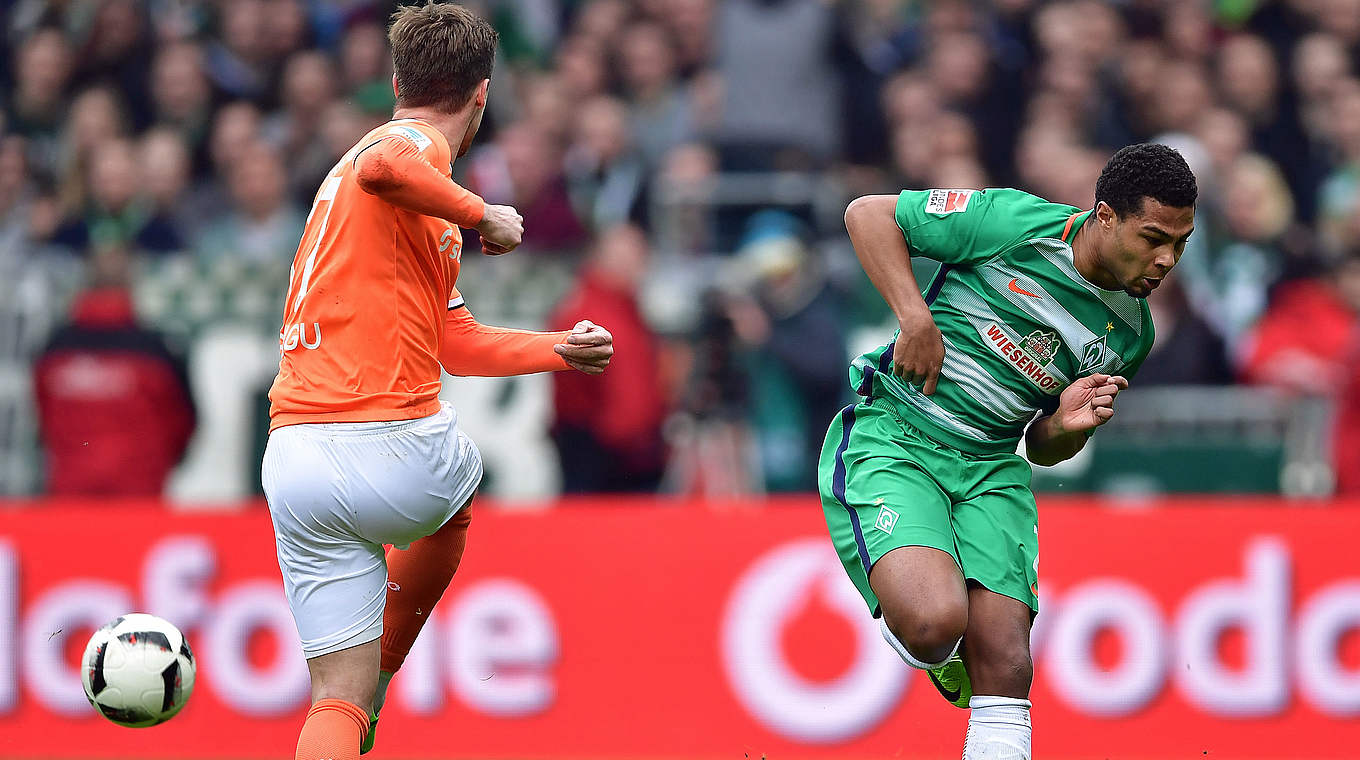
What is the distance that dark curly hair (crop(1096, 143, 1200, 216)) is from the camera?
4.89 meters

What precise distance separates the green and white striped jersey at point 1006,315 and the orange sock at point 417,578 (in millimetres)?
1558

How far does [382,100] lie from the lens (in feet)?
37.7

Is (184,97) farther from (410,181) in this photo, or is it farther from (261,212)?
(410,181)

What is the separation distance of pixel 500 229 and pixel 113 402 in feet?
20.6

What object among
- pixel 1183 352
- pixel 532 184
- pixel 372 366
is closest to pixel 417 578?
pixel 372 366

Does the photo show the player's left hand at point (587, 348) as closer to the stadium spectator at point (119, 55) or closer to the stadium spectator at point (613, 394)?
the stadium spectator at point (613, 394)

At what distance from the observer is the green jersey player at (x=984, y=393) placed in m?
4.99

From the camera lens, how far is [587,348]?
197 inches

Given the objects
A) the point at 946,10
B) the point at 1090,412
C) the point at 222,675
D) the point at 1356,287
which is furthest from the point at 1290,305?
the point at 222,675

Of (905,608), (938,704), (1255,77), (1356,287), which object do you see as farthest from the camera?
(1255,77)

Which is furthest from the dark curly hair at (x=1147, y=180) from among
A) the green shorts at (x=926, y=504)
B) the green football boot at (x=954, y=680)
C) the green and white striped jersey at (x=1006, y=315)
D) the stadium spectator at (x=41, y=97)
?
the stadium spectator at (x=41, y=97)

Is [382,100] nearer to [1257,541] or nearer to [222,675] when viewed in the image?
[222,675]

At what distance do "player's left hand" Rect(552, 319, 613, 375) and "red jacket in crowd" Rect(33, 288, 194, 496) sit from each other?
5813 mm

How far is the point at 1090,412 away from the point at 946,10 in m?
7.09
